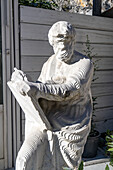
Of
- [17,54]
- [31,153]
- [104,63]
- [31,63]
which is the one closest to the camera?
[31,153]

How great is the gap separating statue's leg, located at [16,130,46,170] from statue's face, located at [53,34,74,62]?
0.46 meters

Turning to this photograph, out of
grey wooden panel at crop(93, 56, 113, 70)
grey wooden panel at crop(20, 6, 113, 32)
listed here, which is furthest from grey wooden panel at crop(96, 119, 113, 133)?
grey wooden panel at crop(20, 6, 113, 32)

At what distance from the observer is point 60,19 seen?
2633mm

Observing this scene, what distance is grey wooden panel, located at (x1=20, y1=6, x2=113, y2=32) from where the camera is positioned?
7.97ft

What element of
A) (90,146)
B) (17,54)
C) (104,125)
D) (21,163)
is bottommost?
(90,146)

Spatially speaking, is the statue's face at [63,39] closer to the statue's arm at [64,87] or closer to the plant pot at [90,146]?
the statue's arm at [64,87]

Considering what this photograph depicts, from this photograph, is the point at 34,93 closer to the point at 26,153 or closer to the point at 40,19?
the point at 26,153

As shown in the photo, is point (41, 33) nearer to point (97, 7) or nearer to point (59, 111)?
point (97, 7)

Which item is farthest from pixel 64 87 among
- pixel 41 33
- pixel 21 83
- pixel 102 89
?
pixel 102 89

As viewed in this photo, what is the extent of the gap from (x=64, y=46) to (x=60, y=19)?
5.14 feet

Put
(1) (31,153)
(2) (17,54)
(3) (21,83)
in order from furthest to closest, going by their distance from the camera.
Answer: (2) (17,54), (1) (31,153), (3) (21,83)

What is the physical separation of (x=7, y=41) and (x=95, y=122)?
1712 mm

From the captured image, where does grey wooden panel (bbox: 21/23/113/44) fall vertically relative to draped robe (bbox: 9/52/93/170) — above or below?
above

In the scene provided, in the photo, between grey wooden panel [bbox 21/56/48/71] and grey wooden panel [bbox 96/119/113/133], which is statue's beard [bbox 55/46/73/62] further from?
A: grey wooden panel [bbox 96/119/113/133]
